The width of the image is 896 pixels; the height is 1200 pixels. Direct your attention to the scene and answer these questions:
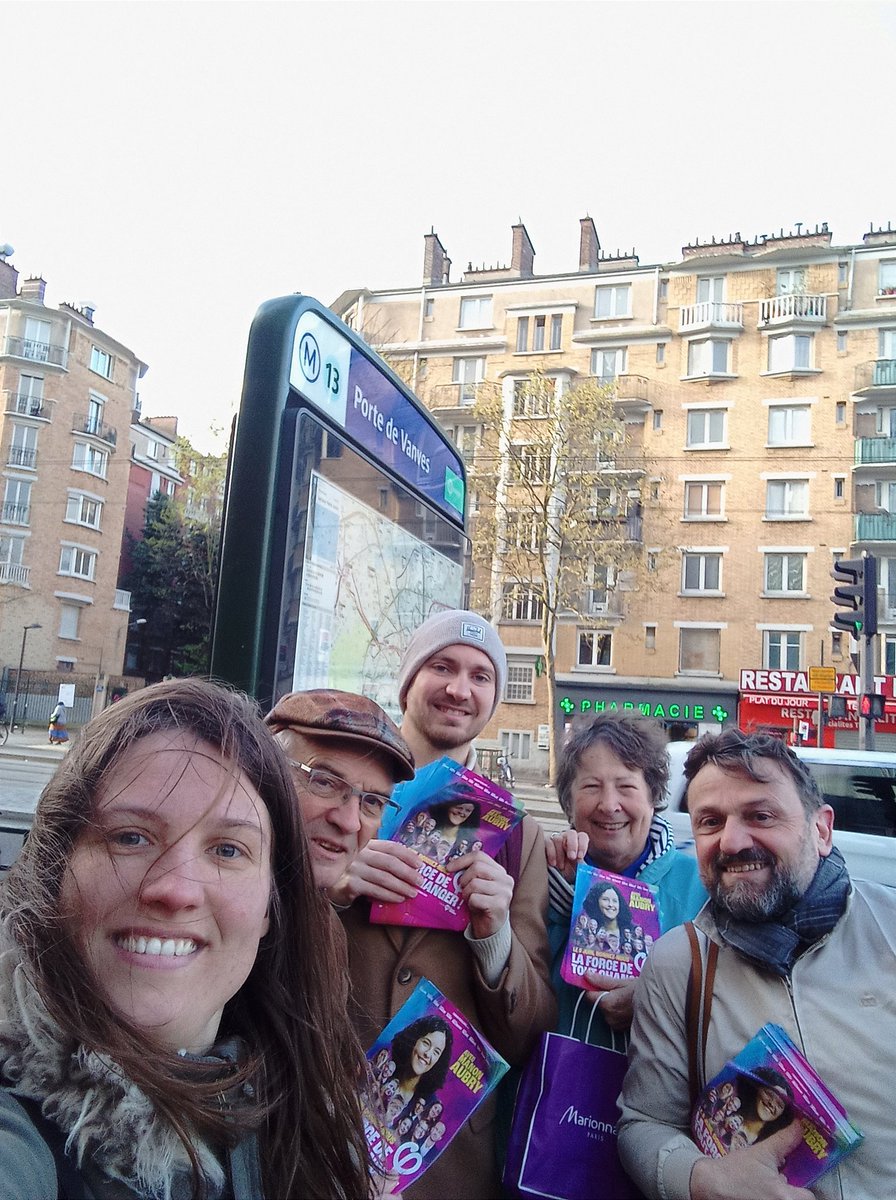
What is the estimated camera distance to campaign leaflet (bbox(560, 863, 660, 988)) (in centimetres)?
240

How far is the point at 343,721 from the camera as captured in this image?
2.13 metres

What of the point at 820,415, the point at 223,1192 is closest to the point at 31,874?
the point at 223,1192

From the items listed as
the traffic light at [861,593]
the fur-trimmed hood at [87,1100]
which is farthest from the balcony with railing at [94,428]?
the fur-trimmed hood at [87,1100]

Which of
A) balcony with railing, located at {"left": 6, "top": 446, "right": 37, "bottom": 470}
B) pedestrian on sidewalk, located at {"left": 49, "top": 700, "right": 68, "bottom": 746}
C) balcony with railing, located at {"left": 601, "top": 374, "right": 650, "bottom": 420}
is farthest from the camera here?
balcony with railing, located at {"left": 6, "top": 446, "right": 37, "bottom": 470}

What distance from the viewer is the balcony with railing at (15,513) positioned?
42250 millimetres

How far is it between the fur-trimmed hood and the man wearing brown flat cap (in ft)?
2.85

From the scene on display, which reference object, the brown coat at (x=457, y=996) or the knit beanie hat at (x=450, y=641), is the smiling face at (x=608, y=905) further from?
the knit beanie hat at (x=450, y=641)

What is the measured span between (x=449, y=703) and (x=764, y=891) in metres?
1.06

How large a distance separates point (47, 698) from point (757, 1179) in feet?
126

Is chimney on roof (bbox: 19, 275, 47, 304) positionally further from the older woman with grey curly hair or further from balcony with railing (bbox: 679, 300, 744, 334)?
the older woman with grey curly hair

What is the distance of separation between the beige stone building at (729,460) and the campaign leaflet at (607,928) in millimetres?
28761

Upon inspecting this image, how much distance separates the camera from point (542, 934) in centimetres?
240

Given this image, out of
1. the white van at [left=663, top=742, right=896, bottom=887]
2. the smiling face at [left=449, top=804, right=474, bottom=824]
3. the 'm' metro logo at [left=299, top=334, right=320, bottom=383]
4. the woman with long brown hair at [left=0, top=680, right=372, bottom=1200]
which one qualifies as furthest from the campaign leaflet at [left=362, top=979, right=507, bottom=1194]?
the white van at [left=663, top=742, right=896, bottom=887]

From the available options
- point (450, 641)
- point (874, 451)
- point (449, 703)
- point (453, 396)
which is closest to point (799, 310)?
point (874, 451)
